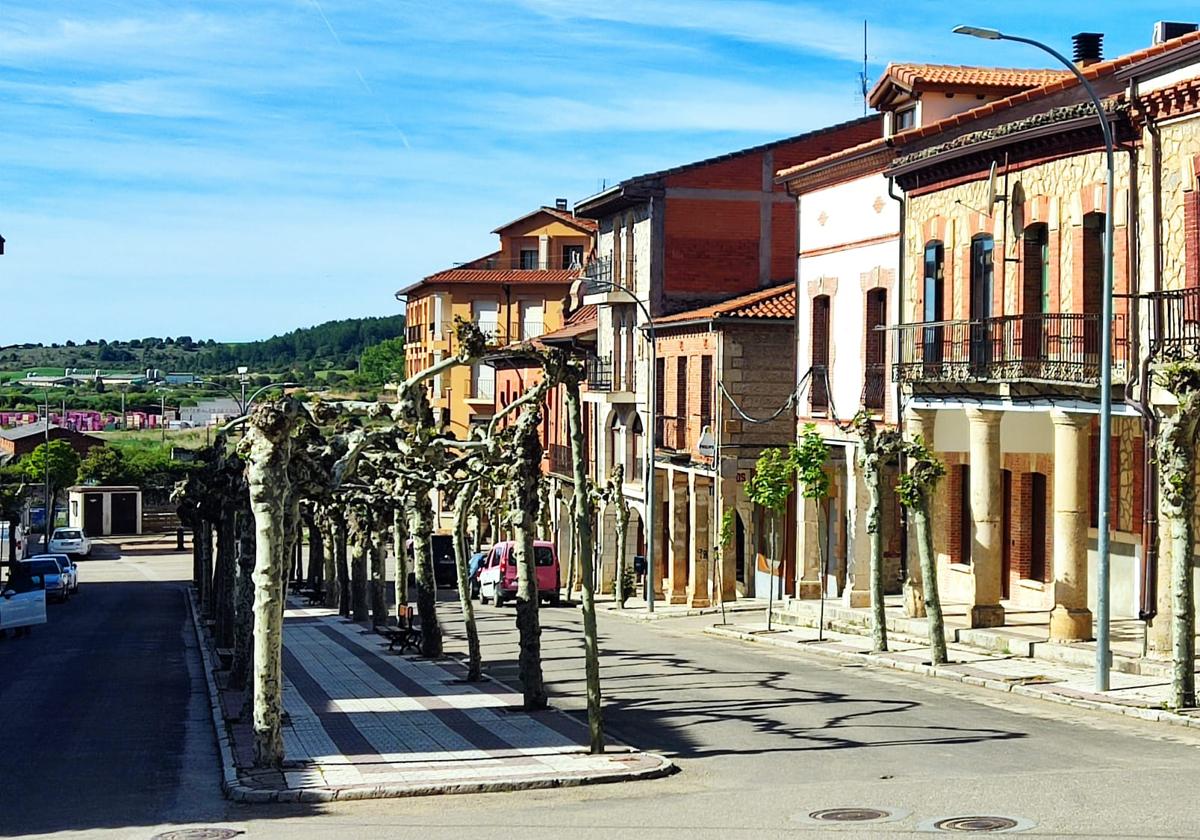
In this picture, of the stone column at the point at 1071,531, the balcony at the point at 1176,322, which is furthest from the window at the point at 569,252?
the balcony at the point at 1176,322

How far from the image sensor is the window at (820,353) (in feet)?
136

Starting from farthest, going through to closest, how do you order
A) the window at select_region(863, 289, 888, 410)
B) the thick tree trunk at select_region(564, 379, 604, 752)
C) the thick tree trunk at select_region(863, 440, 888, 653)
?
the window at select_region(863, 289, 888, 410)
the thick tree trunk at select_region(863, 440, 888, 653)
the thick tree trunk at select_region(564, 379, 604, 752)

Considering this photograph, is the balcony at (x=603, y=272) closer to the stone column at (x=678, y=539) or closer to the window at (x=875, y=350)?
the stone column at (x=678, y=539)

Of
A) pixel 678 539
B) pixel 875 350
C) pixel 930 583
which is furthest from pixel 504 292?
pixel 930 583

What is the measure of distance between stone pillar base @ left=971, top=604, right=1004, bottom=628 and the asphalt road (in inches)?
118

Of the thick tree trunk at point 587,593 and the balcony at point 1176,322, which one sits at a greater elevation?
the balcony at point 1176,322

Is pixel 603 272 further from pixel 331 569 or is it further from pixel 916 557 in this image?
pixel 916 557

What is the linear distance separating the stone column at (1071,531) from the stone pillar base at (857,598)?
914 centimetres

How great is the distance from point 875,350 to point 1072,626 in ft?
37.9

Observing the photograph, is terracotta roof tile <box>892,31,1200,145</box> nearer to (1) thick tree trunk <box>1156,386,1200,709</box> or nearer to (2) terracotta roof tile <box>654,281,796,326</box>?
(1) thick tree trunk <box>1156,386,1200,709</box>

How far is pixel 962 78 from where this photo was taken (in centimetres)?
3622

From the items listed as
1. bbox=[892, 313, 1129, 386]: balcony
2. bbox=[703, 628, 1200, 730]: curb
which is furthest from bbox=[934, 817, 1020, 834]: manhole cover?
bbox=[892, 313, 1129, 386]: balcony

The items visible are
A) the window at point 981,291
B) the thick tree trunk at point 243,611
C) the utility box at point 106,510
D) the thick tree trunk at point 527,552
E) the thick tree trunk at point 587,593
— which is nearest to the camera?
the thick tree trunk at point 587,593

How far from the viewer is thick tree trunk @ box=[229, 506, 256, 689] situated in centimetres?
2669
